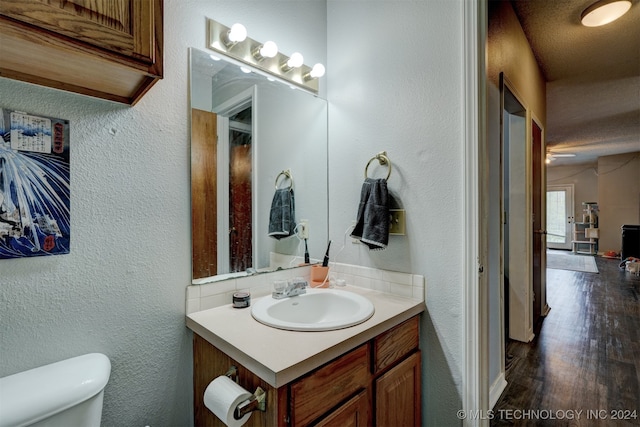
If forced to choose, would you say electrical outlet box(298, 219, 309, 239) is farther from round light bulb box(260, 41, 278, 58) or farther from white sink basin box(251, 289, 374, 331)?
round light bulb box(260, 41, 278, 58)

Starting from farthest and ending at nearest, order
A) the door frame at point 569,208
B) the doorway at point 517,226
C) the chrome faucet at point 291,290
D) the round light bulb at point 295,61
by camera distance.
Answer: the door frame at point 569,208
the doorway at point 517,226
the round light bulb at point 295,61
the chrome faucet at point 291,290

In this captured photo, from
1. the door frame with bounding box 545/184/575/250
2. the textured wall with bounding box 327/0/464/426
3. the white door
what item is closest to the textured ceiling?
the textured wall with bounding box 327/0/464/426

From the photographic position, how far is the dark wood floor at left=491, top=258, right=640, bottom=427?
5.34 ft

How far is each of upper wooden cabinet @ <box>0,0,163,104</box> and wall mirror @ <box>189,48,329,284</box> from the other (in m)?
0.38

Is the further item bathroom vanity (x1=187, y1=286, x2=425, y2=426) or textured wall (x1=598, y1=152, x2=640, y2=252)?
textured wall (x1=598, y1=152, x2=640, y2=252)

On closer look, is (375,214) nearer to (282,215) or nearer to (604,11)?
(282,215)

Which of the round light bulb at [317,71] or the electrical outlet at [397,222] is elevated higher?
the round light bulb at [317,71]

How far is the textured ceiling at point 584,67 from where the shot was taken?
6.91 ft

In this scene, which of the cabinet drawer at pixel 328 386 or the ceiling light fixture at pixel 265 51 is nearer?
the cabinet drawer at pixel 328 386

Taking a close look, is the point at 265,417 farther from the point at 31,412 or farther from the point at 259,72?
the point at 259,72

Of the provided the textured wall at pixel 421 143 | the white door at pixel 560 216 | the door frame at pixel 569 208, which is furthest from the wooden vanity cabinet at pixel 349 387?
the door frame at pixel 569 208

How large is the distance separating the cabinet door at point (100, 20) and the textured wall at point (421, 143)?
3.33 ft

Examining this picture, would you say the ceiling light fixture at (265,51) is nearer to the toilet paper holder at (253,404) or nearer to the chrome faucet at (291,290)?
the chrome faucet at (291,290)

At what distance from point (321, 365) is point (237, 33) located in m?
1.32
